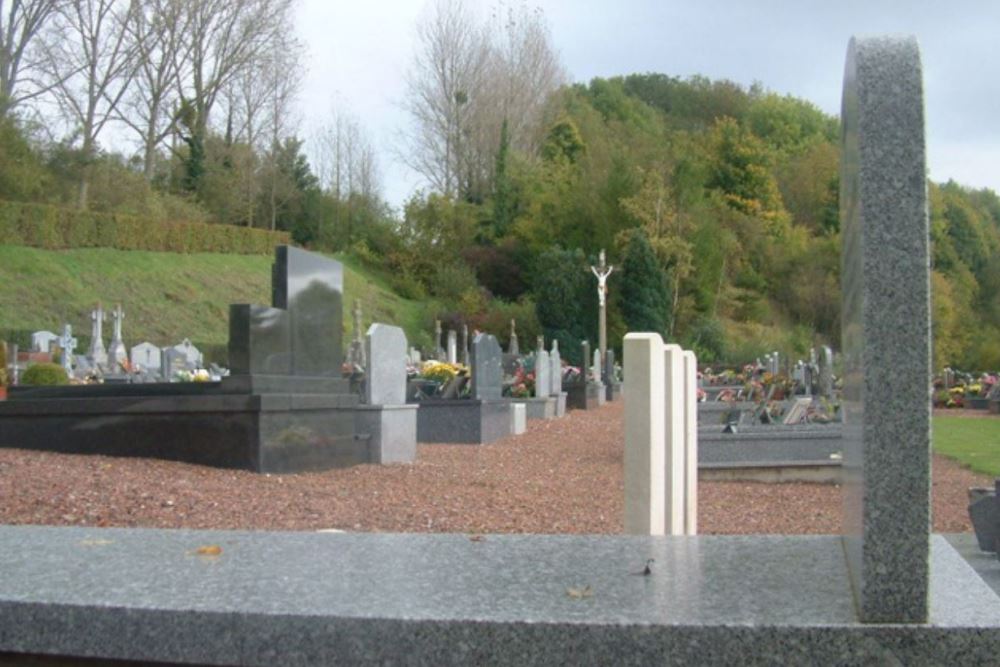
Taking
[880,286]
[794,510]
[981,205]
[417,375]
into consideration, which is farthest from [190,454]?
[981,205]

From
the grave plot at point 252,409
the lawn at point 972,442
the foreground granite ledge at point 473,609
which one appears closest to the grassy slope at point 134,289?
the lawn at point 972,442

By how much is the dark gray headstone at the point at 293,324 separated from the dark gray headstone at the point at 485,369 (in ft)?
18.1

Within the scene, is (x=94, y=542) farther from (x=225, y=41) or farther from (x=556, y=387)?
(x=225, y=41)

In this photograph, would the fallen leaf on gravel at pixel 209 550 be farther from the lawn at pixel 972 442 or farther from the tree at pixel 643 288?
the tree at pixel 643 288

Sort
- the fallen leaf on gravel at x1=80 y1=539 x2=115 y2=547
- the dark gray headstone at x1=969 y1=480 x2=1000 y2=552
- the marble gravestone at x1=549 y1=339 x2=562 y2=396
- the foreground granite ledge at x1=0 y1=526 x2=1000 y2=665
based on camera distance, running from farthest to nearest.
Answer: the marble gravestone at x1=549 y1=339 x2=562 y2=396 < the dark gray headstone at x1=969 y1=480 x2=1000 y2=552 < the fallen leaf on gravel at x1=80 y1=539 x2=115 y2=547 < the foreground granite ledge at x1=0 y1=526 x2=1000 y2=665

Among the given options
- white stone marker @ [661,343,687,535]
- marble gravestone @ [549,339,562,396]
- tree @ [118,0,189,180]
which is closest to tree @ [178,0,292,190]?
tree @ [118,0,189,180]

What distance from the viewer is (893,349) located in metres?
2.14

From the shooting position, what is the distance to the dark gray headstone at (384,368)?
42.1 ft

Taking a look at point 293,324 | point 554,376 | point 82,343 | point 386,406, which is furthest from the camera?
point 82,343

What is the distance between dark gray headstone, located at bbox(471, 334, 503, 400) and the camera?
17656 millimetres

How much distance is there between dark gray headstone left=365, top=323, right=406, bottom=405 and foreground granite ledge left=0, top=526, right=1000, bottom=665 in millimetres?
9874

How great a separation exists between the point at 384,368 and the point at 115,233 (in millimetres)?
34825

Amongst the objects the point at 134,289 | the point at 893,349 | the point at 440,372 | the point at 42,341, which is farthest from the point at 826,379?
the point at 134,289

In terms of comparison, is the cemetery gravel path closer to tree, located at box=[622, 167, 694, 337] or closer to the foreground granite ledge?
the foreground granite ledge
